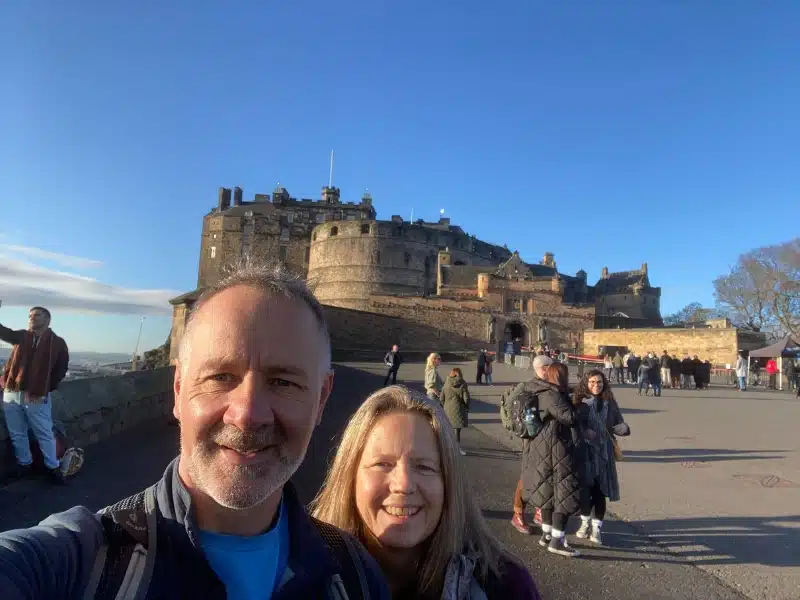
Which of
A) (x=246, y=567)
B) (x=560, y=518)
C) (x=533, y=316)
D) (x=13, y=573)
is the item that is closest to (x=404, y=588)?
(x=246, y=567)

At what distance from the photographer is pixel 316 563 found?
110 centimetres

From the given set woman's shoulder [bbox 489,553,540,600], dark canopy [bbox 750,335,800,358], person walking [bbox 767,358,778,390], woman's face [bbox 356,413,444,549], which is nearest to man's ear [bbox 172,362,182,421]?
woman's face [bbox 356,413,444,549]

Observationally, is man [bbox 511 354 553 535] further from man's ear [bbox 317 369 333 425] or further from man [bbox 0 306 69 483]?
man [bbox 0 306 69 483]

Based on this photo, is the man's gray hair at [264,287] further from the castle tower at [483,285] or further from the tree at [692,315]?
the tree at [692,315]

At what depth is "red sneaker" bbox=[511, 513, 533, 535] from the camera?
14.1 ft

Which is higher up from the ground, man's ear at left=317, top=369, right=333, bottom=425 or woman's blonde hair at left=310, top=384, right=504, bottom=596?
man's ear at left=317, top=369, right=333, bottom=425

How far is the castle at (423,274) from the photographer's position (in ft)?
124

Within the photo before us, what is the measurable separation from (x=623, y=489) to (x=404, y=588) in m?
4.93

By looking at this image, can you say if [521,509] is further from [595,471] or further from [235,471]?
[235,471]

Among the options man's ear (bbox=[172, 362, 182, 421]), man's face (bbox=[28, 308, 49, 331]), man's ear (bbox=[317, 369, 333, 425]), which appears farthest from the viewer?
man's face (bbox=[28, 308, 49, 331])

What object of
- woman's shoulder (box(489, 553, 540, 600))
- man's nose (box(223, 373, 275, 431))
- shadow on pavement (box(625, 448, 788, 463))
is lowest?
shadow on pavement (box(625, 448, 788, 463))

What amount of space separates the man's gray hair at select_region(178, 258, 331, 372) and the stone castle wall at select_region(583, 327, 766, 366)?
114 feet

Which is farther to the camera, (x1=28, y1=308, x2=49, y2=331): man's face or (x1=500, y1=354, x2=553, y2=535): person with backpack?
(x1=28, y1=308, x2=49, y2=331): man's face

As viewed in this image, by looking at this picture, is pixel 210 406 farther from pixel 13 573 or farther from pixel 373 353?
pixel 373 353
